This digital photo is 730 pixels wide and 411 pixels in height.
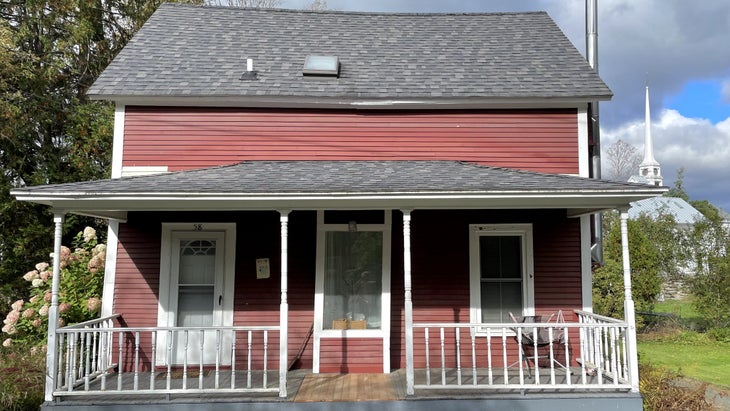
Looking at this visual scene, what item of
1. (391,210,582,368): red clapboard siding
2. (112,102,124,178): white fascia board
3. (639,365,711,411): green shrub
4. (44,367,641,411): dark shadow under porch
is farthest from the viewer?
(112,102,124,178): white fascia board

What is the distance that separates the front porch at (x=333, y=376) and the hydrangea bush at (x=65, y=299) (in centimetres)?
231

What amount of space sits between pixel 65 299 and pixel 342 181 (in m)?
6.05

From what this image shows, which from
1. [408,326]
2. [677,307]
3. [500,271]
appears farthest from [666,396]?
[677,307]

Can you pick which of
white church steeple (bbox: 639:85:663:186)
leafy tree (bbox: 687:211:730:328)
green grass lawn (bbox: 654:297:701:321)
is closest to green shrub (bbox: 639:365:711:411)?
leafy tree (bbox: 687:211:730:328)

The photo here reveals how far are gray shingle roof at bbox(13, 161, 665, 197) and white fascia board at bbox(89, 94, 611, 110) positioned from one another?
95 cm

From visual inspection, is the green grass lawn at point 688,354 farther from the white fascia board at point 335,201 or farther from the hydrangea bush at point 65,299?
the hydrangea bush at point 65,299

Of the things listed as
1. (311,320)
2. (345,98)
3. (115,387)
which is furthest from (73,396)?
(345,98)

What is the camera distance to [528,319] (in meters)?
6.98

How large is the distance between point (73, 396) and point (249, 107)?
4.54 metres

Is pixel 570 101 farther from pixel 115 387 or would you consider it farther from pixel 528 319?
pixel 115 387

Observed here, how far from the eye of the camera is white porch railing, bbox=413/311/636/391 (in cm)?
586

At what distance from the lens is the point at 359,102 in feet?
26.1

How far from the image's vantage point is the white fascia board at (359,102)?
7.79 metres

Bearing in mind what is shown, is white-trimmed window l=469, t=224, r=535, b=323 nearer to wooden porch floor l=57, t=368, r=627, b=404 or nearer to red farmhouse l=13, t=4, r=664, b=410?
red farmhouse l=13, t=4, r=664, b=410
